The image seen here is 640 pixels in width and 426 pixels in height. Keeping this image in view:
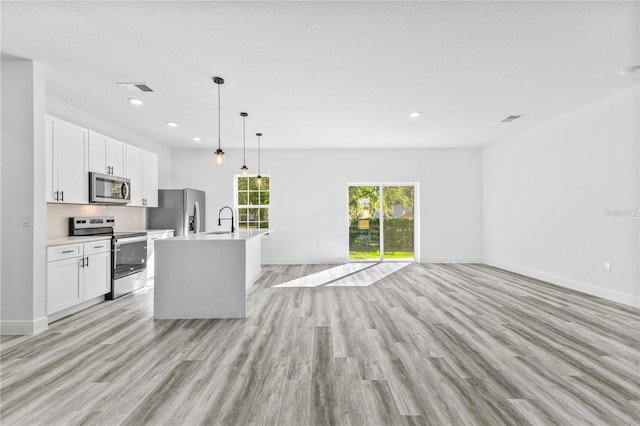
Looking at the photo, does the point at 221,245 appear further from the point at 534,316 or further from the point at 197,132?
the point at 534,316

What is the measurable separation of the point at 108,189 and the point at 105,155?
51cm

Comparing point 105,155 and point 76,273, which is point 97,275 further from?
point 105,155

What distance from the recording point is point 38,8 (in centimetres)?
228

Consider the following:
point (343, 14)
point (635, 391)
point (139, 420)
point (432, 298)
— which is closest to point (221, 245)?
point (139, 420)

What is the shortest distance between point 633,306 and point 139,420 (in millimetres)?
5364

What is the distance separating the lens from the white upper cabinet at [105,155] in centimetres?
424

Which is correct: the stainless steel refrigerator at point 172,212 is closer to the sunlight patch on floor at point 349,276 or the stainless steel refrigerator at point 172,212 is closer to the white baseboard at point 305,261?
the white baseboard at point 305,261

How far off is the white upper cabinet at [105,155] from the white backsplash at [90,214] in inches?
25.8

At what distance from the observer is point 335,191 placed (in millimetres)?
7215

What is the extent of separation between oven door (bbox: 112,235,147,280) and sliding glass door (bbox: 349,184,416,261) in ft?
14.4

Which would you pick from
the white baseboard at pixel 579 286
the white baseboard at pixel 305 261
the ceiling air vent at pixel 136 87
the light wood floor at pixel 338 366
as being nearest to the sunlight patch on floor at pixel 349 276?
the white baseboard at pixel 305 261

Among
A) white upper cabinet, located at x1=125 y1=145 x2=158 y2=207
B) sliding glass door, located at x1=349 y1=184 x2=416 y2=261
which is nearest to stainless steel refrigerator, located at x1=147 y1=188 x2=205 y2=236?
white upper cabinet, located at x1=125 y1=145 x2=158 y2=207

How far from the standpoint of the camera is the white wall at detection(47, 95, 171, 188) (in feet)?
13.6

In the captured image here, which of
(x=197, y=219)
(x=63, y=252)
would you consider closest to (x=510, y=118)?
(x=197, y=219)
